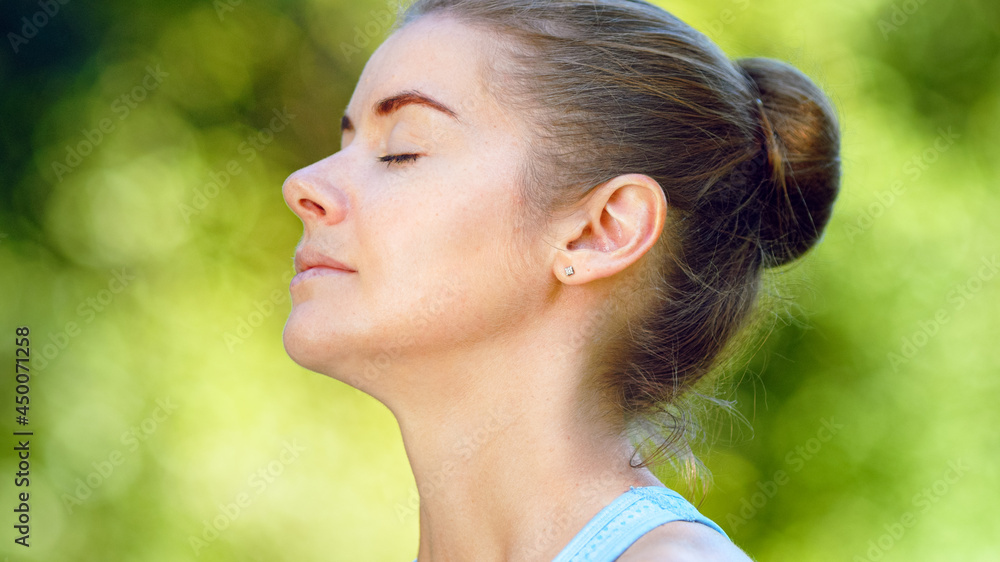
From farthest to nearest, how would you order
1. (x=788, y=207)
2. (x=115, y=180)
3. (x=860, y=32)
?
(x=860, y=32)
(x=115, y=180)
(x=788, y=207)

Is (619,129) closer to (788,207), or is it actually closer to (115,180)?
(788,207)

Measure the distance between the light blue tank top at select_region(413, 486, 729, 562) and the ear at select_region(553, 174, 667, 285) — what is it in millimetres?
401

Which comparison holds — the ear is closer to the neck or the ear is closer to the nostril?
the neck

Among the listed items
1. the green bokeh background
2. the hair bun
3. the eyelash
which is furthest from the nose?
the green bokeh background

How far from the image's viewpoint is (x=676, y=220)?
5.41ft

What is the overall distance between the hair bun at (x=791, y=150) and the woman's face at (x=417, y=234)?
573 millimetres

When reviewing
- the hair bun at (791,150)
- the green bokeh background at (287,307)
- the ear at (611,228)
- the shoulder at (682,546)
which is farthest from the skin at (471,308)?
the green bokeh background at (287,307)

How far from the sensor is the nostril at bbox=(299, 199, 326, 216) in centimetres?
158

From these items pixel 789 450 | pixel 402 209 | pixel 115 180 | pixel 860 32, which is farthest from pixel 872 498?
pixel 115 180

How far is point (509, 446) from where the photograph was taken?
1521 millimetres

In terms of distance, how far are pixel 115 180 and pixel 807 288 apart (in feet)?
8.39

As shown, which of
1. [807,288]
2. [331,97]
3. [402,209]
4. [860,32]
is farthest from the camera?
[331,97]

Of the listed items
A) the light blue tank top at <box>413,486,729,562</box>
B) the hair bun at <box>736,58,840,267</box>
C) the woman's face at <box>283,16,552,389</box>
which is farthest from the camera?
the hair bun at <box>736,58,840,267</box>

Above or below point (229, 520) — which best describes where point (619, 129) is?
above
